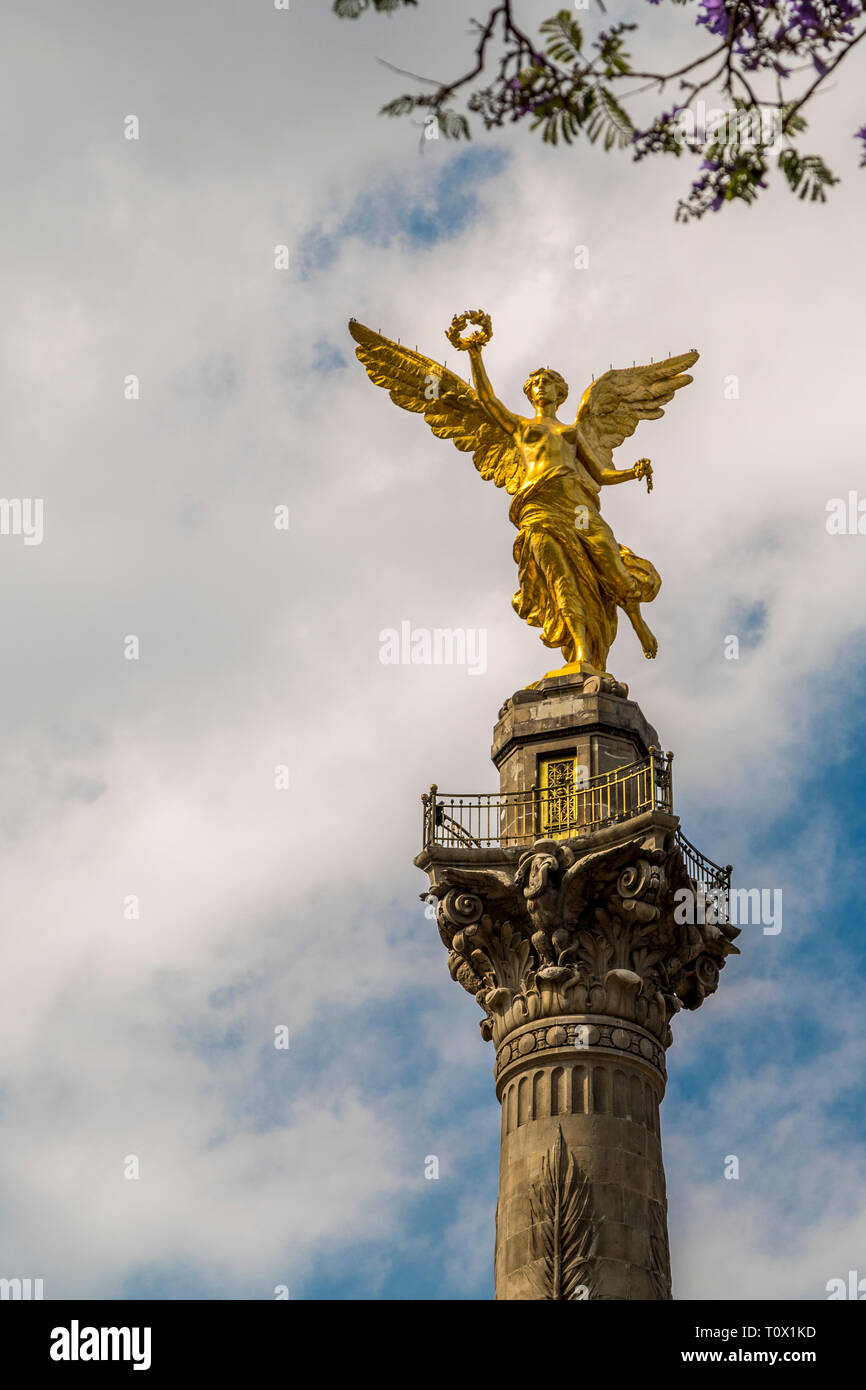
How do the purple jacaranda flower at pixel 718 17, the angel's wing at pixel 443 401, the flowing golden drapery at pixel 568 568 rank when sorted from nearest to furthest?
the purple jacaranda flower at pixel 718 17, the flowing golden drapery at pixel 568 568, the angel's wing at pixel 443 401

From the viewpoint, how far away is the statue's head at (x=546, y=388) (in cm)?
4100

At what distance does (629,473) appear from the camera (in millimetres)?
40406

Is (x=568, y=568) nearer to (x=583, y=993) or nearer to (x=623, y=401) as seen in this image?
(x=623, y=401)

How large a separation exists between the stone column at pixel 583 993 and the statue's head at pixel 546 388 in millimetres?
8070

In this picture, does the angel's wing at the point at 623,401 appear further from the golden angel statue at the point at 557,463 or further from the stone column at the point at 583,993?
the stone column at the point at 583,993

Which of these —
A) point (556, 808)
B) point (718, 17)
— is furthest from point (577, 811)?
point (718, 17)

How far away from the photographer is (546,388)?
135 ft

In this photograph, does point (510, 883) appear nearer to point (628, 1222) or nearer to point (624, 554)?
point (628, 1222)

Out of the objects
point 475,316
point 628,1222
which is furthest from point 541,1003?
point 475,316

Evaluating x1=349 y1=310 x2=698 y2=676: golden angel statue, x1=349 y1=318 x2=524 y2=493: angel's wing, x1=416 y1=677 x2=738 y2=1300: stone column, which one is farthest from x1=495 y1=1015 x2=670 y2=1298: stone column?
x1=349 y1=318 x2=524 y2=493: angel's wing

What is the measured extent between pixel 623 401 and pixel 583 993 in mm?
13544

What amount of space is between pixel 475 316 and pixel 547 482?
4.04 metres

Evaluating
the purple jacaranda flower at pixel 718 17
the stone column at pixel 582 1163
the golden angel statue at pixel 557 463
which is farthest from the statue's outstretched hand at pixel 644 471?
the purple jacaranda flower at pixel 718 17
